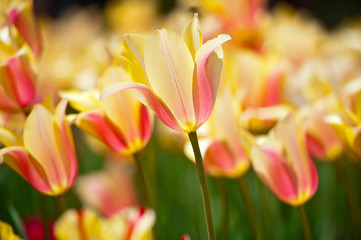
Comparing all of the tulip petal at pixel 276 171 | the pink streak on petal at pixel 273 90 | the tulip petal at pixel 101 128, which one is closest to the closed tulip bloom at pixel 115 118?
the tulip petal at pixel 101 128

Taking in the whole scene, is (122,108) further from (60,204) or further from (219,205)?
(219,205)

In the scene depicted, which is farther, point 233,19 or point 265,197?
point 233,19

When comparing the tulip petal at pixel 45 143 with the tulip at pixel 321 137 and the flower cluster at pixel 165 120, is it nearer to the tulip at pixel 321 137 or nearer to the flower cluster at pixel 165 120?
the flower cluster at pixel 165 120

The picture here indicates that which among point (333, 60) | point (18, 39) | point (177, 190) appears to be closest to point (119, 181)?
point (177, 190)

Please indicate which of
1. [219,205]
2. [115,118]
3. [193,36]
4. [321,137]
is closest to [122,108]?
[115,118]

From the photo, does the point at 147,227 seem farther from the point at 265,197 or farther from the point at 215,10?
the point at 215,10
